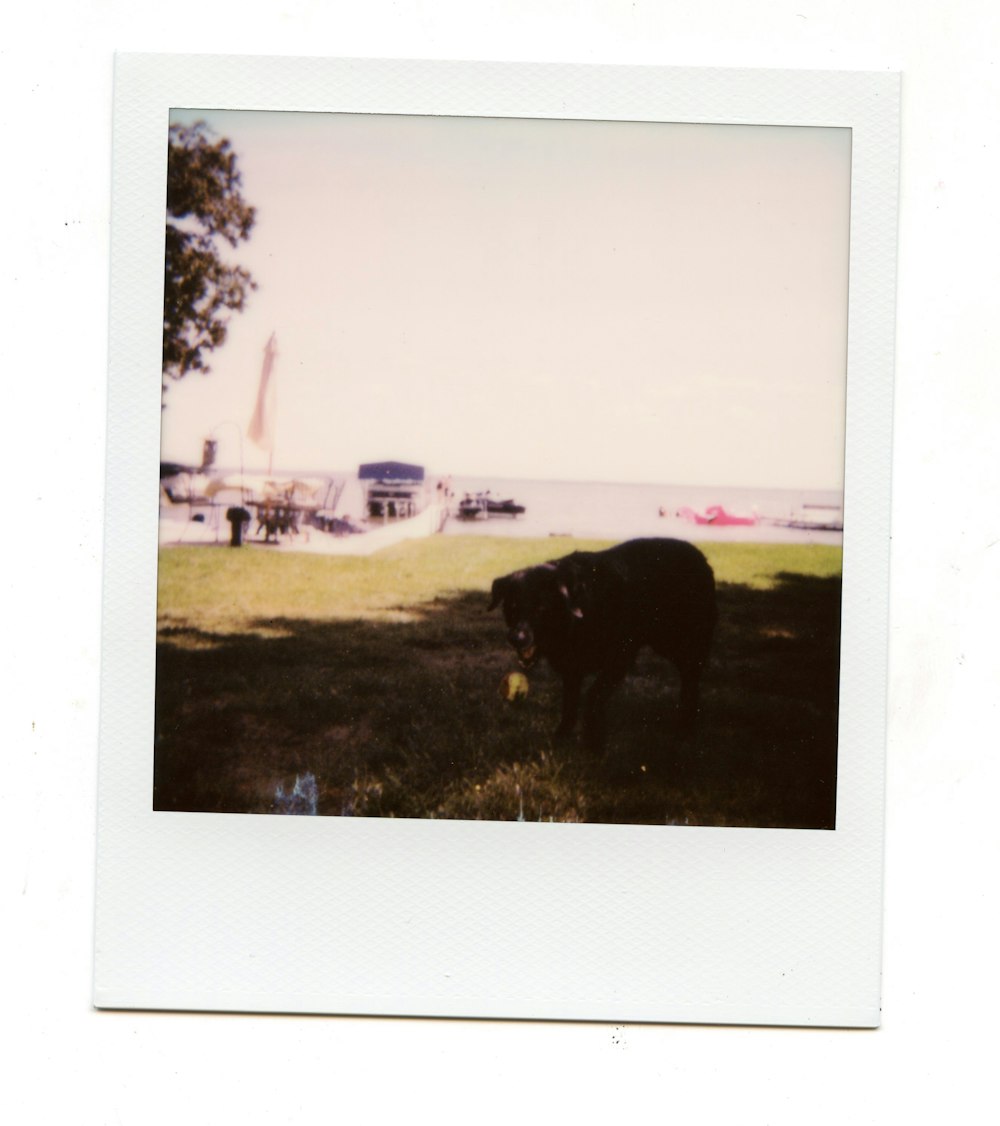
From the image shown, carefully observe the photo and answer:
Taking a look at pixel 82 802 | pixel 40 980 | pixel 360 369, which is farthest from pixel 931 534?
pixel 40 980

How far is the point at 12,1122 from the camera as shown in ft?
5.02

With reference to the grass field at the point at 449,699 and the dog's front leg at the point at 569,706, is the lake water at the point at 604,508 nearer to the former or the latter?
the grass field at the point at 449,699

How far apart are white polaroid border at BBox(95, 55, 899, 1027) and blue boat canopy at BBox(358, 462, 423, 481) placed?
1.12ft

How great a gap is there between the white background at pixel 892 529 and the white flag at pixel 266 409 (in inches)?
10.2

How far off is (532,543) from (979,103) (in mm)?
1013

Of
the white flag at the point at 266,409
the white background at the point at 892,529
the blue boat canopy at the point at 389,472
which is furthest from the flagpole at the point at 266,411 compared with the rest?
the white background at the point at 892,529

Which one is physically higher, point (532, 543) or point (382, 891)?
point (532, 543)

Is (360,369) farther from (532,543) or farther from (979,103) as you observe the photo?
(979,103)

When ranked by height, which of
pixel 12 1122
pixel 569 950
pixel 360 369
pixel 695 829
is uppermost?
pixel 360 369

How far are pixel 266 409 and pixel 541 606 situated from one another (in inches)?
21.1

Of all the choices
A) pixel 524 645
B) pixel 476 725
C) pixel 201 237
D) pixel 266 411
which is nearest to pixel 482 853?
pixel 476 725

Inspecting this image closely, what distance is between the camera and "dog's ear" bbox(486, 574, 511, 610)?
5.03 ft

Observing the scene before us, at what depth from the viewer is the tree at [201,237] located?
1.54 metres

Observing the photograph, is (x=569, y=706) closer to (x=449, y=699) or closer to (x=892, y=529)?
(x=449, y=699)
